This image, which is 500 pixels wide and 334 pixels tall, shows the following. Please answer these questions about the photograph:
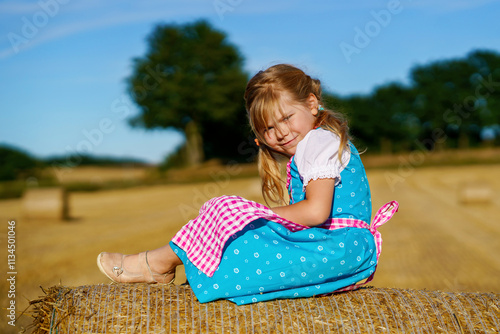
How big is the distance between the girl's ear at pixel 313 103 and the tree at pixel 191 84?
93.0 feet

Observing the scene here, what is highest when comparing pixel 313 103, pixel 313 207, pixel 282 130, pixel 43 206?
pixel 313 103

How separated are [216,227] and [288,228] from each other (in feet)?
1.18

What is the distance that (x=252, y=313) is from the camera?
2.75 meters

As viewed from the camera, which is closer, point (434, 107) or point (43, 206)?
point (43, 206)

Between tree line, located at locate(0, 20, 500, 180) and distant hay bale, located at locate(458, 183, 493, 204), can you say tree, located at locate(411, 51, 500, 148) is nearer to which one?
tree line, located at locate(0, 20, 500, 180)

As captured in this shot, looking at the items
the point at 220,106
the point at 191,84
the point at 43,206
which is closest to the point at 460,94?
the point at 220,106

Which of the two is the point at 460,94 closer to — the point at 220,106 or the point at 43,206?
the point at 220,106

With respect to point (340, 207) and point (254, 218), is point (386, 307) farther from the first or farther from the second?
point (254, 218)

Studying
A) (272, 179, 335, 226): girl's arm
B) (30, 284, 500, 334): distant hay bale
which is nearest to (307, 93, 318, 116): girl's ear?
(272, 179, 335, 226): girl's arm

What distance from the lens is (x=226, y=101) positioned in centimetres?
3219

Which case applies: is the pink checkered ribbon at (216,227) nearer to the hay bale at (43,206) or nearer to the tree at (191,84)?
the hay bale at (43,206)

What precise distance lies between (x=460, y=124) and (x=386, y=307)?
35.2 metres

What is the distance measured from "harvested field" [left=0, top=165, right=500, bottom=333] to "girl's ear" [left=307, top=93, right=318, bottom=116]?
1.80m

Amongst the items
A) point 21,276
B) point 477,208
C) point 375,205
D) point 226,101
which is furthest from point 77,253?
point 226,101
